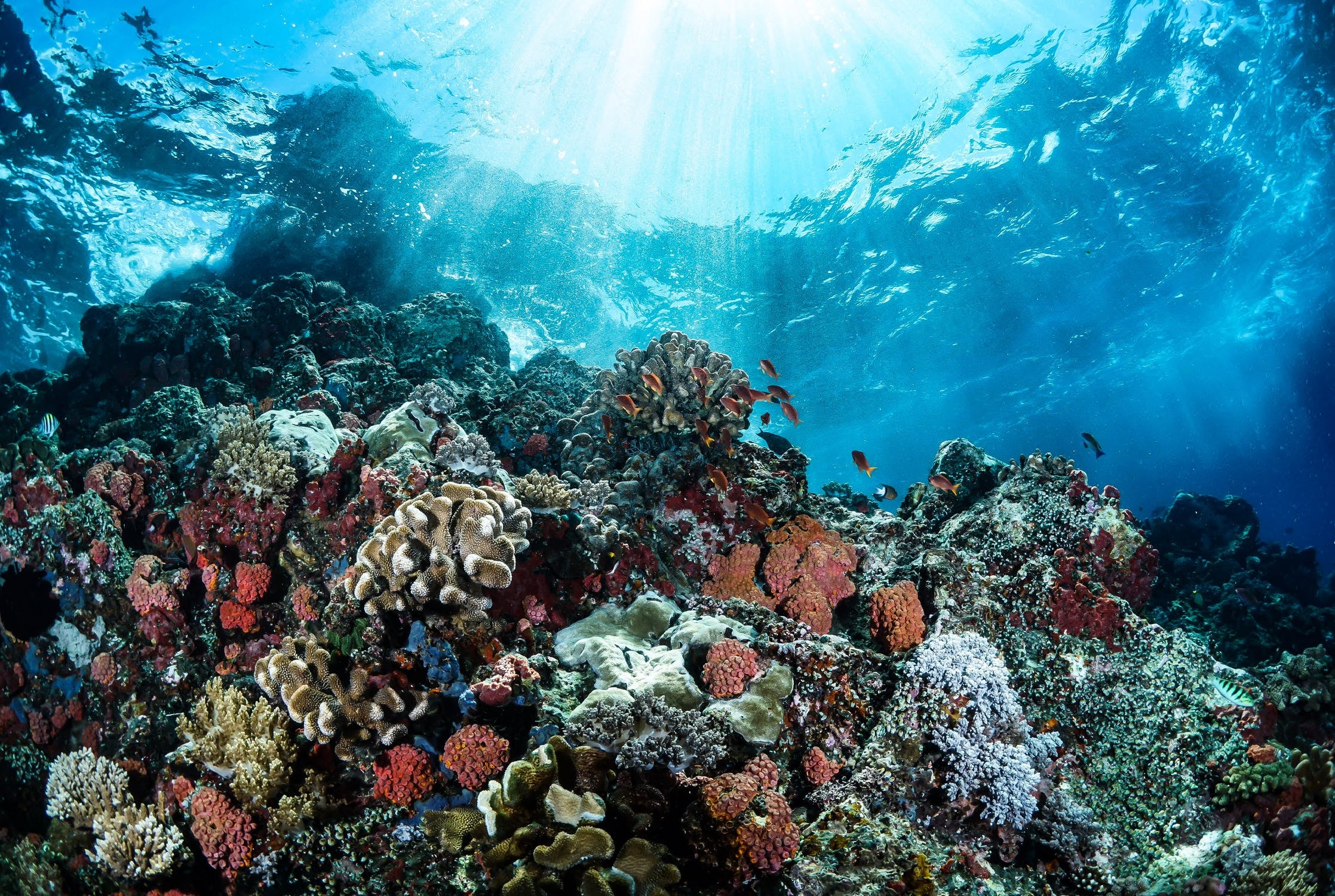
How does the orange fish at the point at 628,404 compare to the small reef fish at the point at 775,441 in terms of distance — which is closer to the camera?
the orange fish at the point at 628,404

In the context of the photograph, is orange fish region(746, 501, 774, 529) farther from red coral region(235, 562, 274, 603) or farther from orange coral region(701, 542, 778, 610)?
red coral region(235, 562, 274, 603)

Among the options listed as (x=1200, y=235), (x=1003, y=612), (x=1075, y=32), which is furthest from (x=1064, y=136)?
(x=1003, y=612)

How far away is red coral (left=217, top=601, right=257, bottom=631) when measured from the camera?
550cm

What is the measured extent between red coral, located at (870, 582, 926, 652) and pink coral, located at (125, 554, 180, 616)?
7240mm

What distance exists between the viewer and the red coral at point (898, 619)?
496 centimetres

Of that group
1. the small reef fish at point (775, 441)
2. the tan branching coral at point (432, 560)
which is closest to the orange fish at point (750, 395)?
the tan branching coral at point (432, 560)

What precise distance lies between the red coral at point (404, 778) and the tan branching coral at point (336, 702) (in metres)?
0.19

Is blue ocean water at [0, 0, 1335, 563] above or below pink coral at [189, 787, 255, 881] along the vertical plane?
above

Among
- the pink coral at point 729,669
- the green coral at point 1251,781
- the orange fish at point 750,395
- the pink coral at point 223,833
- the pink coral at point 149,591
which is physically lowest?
the pink coral at point 223,833

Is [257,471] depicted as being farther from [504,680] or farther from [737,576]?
[737,576]

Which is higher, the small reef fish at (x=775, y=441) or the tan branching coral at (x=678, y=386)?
the small reef fish at (x=775, y=441)

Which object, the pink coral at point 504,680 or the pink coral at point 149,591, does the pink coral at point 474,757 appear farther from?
the pink coral at point 149,591

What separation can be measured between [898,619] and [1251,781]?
289cm

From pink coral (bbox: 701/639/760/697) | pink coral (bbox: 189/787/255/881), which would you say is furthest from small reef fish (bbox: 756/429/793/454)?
pink coral (bbox: 189/787/255/881)
